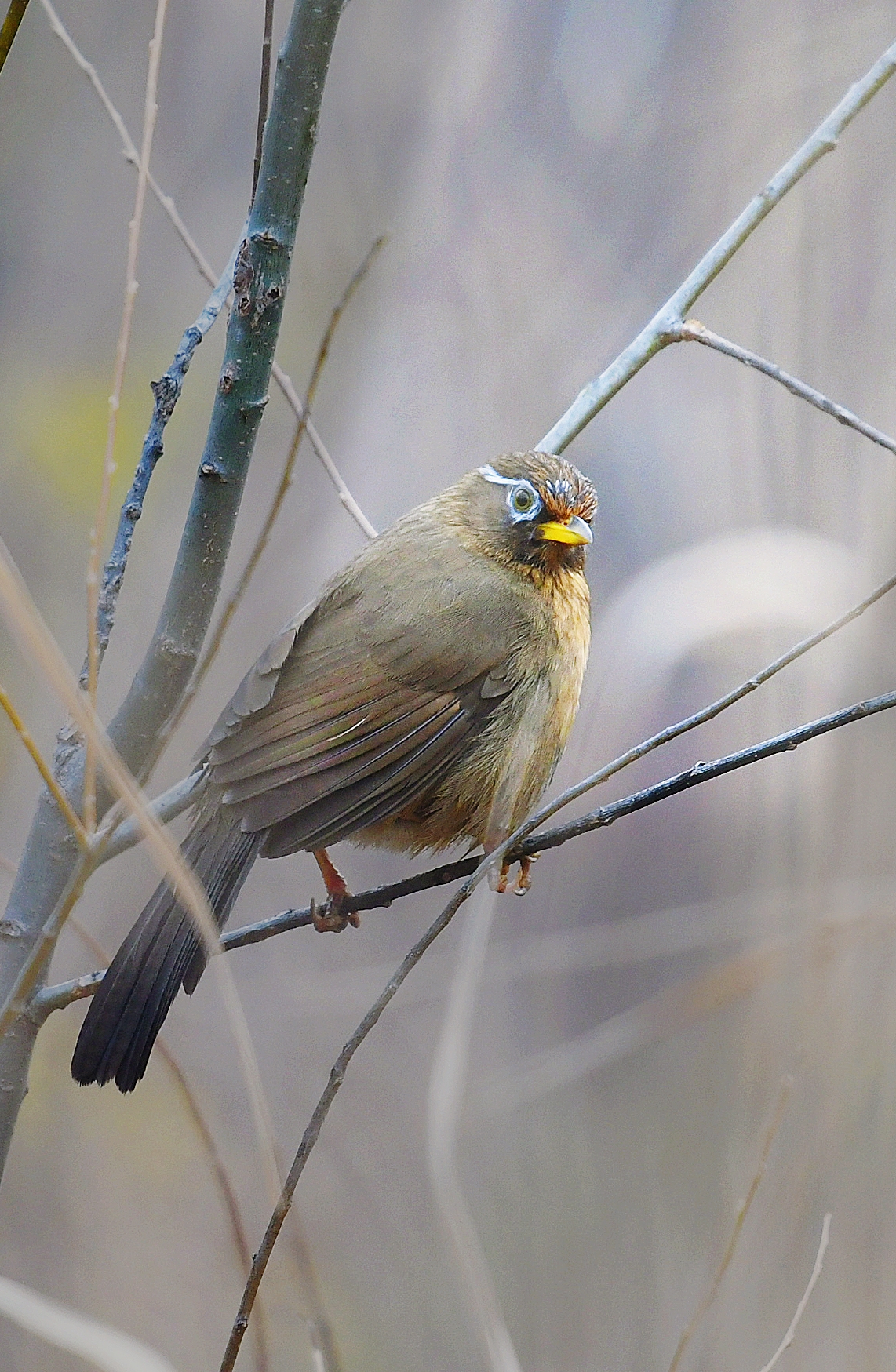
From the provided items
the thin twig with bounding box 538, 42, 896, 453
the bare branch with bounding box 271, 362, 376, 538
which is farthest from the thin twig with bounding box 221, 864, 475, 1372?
the thin twig with bounding box 538, 42, 896, 453

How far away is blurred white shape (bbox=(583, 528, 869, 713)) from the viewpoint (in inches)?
101

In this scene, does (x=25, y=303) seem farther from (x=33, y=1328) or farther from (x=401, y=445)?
(x=33, y=1328)

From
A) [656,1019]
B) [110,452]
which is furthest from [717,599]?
[110,452]

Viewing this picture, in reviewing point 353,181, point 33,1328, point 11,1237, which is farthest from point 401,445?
point 33,1328

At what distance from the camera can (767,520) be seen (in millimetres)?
3055

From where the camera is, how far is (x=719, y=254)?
8.02ft

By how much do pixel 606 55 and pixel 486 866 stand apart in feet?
13.3

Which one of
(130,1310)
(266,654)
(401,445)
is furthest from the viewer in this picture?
(401,445)

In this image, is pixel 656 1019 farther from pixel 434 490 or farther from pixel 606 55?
pixel 606 55

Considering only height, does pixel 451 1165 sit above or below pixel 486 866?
below

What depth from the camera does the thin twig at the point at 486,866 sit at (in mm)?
1574

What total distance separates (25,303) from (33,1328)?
13.8 feet

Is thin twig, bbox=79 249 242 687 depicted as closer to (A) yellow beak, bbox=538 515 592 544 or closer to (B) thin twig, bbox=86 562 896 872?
(B) thin twig, bbox=86 562 896 872

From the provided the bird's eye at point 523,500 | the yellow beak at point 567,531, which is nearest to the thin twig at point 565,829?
the yellow beak at point 567,531
